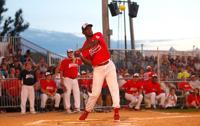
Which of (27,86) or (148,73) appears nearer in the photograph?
(27,86)

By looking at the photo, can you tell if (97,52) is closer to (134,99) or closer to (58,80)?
(58,80)

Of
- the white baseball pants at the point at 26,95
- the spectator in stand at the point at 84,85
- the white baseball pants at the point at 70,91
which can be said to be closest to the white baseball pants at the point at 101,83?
the white baseball pants at the point at 70,91

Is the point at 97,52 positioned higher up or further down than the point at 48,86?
higher up

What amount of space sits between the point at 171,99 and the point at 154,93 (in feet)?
3.77

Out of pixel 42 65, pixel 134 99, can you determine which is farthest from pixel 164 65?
pixel 42 65

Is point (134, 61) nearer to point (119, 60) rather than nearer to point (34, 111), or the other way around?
point (119, 60)

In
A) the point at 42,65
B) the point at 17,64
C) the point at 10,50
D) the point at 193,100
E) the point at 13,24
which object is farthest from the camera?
the point at 13,24

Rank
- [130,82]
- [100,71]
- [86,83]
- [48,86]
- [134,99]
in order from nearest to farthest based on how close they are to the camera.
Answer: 1. [100,71]
2. [48,86]
3. [86,83]
4. [134,99]
5. [130,82]

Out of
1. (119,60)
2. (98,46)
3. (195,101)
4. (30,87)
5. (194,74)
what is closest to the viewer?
(98,46)

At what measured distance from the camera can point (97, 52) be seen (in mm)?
11758

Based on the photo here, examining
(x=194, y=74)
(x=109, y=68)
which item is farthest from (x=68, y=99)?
(x=194, y=74)

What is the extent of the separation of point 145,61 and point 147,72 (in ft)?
1.56

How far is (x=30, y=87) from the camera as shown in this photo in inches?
673

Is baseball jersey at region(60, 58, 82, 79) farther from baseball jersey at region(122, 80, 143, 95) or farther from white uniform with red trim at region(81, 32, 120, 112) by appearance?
white uniform with red trim at region(81, 32, 120, 112)
